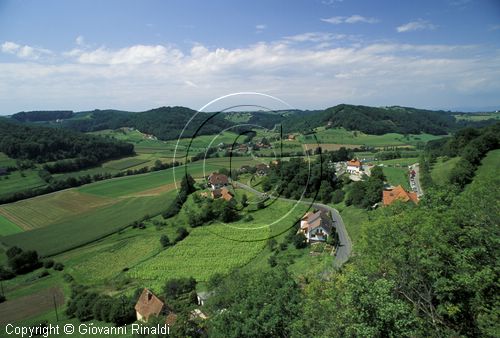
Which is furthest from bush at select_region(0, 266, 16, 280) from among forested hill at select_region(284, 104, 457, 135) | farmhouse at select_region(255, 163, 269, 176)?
forested hill at select_region(284, 104, 457, 135)

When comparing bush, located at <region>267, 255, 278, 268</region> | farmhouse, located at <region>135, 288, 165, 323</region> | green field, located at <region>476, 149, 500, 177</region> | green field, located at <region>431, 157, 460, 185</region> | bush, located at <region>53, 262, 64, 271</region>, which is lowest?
bush, located at <region>53, 262, 64, 271</region>

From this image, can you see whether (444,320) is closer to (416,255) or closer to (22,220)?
(416,255)

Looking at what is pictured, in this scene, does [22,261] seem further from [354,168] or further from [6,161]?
[354,168]

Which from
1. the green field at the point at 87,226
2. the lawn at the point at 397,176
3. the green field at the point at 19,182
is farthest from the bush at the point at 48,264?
the lawn at the point at 397,176

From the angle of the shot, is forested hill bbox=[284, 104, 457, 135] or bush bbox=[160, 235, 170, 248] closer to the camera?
bush bbox=[160, 235, 170, 248]

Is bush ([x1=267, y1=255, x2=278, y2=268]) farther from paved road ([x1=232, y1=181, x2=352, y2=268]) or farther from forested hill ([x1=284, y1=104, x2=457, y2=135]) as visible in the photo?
forested hill ([x1=284, y1=104, x2=457, y2=135])

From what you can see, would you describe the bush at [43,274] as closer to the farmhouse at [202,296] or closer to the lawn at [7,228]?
the lawn at [7,228]
